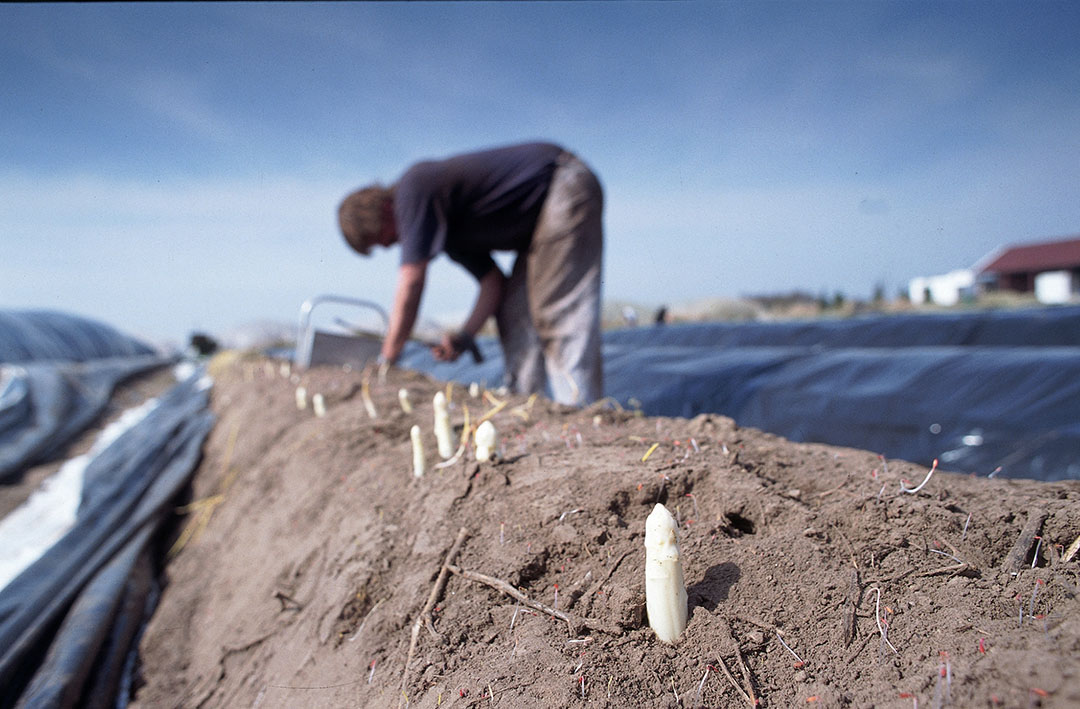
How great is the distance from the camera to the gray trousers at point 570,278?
336 centimetres

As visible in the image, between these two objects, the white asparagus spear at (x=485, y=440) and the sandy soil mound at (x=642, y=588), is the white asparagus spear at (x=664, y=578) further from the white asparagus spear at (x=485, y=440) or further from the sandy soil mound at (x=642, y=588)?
the white asparagus spear at (x=485, y=440)

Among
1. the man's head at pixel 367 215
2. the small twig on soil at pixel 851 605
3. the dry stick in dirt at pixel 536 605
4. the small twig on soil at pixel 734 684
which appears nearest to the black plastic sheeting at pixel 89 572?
the dry stick in dirt at pixel 536 605

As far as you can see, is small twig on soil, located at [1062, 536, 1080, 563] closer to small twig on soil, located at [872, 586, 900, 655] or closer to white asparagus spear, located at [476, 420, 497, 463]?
small twig on soil, located at [872, 586, 900, 655]

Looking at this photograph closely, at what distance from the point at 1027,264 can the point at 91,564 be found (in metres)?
25.7

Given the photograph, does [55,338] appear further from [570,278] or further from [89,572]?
[570,278]

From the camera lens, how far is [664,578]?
97 cm

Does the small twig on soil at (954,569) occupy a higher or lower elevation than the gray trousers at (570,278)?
lower

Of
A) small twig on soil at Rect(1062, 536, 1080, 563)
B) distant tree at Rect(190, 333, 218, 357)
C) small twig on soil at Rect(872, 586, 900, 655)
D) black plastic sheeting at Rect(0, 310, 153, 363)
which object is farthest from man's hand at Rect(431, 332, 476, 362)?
distant tree at Rect(190, 333, 218, 357)

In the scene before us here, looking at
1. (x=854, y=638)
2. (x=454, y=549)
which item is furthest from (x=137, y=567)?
(x=854, y=638)

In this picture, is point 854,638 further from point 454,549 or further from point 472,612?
point 454,549

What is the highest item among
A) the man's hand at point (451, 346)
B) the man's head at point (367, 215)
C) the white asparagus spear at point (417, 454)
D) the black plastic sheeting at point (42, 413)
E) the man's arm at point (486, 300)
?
the man's head at point (367, 215)

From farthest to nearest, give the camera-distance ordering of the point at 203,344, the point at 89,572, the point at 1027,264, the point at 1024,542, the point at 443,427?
→ the point at 1027,264 → the point at 203,344 → the point at 89,572 → the point at 443,427 → the point at 1024,542

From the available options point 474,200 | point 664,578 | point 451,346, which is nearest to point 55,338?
point 451,346

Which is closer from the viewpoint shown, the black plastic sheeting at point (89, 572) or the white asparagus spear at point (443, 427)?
the white asparagus spear at point (443, 427)
